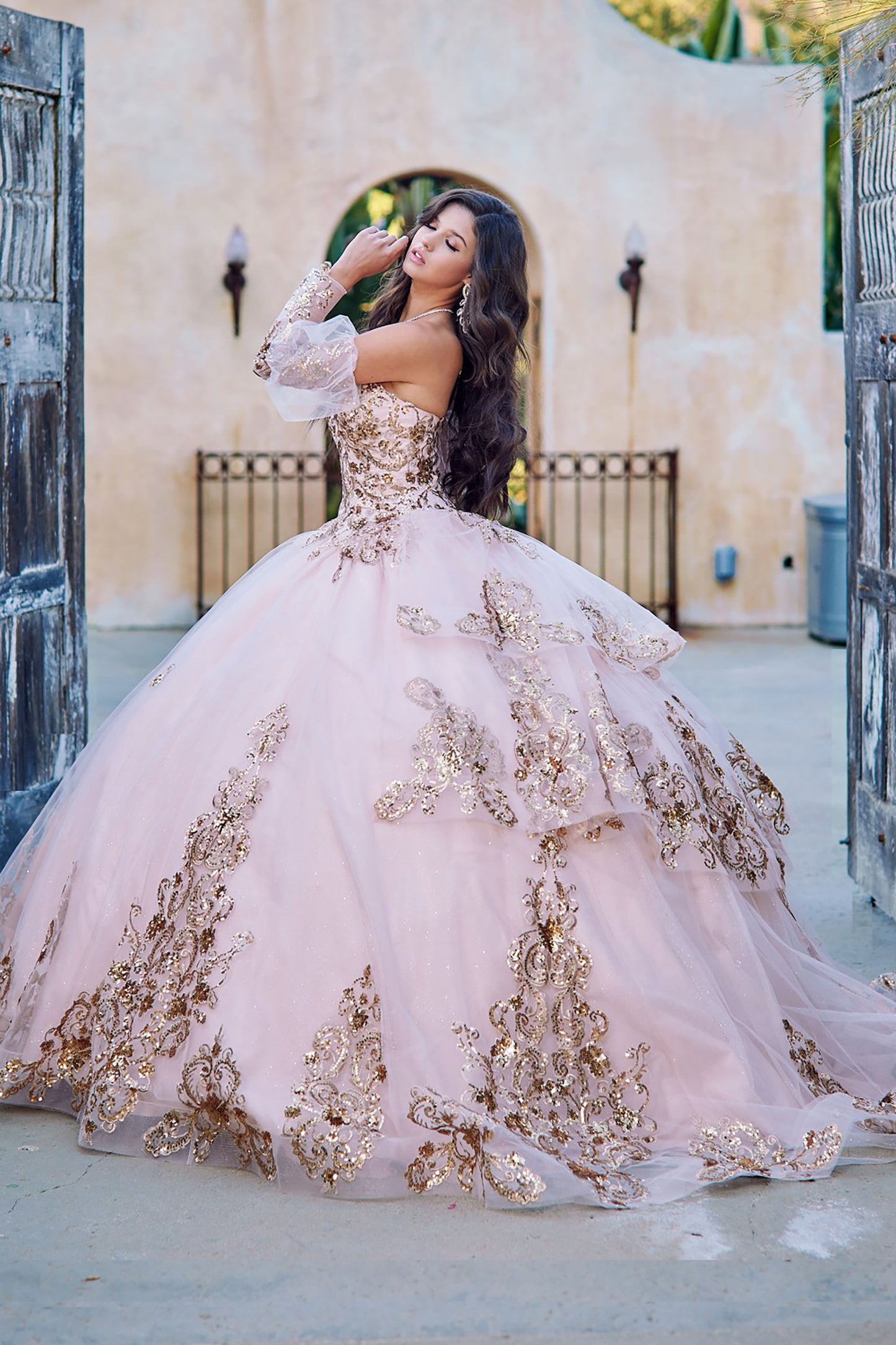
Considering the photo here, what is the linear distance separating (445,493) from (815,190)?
782cm

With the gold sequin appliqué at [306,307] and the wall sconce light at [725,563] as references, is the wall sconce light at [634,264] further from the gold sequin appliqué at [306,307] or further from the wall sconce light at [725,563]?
the gold sequin appliqué at [306,307]

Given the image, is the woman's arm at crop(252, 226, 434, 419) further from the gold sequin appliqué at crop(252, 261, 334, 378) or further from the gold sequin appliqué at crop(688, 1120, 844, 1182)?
the gold sequin appliqué at crop(688, 1120, 844, 1182)

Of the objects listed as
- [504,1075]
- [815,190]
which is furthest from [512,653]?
[815,190]

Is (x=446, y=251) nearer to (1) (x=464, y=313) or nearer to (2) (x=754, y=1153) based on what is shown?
(1) (x=464, y=313)

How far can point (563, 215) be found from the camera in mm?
10641

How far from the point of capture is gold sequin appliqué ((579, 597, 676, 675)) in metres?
3.57

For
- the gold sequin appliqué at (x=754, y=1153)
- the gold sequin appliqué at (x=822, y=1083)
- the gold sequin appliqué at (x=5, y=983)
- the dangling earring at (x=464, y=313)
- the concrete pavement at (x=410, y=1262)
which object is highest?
the dangling earring at (x=464, y=313)

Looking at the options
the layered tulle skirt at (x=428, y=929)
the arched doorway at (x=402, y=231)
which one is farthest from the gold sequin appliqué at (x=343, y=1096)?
the arched doorway at (x=402, y=231)

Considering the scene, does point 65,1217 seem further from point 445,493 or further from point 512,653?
point 445,493

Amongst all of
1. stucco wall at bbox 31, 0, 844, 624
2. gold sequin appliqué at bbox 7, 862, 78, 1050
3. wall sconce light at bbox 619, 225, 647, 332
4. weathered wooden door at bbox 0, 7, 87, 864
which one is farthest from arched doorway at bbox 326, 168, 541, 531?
gold sequin appliqué at bbox 7, 862, 78, 1050

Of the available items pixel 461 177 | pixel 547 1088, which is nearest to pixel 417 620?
pixel 547 1088

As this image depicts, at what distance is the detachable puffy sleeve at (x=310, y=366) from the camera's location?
3.53 m

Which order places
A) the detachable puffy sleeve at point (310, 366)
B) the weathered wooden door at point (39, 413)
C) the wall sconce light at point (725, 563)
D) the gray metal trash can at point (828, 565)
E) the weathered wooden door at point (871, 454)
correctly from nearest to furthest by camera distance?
the detachable puffy sleeve at point (310, 366), the weathered wooden door at point (39, 413), the weathered wooden door at point (871, 454), the gray metal trash can at point (828, 565), the wall sconce light at point (725, 563)

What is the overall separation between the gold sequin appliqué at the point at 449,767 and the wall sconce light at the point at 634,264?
7773 millimetres
